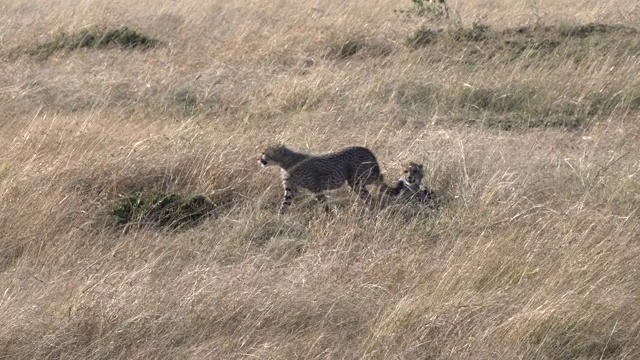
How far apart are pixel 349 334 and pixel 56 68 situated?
21.4 ft

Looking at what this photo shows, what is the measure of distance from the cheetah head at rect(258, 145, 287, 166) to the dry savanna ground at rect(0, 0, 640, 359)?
0.17 metres

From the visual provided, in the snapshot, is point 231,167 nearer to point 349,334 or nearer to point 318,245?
point 318,245

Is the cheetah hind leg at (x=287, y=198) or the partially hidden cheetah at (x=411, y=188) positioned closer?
the partially hidden cheetah at (x=411, y=188)

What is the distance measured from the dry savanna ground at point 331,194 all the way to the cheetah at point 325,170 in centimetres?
11

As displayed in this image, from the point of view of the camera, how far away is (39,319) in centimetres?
448

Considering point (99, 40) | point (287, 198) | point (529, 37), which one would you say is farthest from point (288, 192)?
point (99, 40)

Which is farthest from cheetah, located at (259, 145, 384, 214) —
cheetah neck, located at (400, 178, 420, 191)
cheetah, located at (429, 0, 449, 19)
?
cheetah, located at (429, 0, 449, 19)

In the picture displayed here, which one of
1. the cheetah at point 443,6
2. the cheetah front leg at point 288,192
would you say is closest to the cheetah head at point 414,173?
the cheetah front leg at point 288,192

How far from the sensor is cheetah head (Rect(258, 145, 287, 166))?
6637 mm

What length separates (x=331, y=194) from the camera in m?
6.64

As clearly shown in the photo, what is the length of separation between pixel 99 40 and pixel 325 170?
543 centimetres

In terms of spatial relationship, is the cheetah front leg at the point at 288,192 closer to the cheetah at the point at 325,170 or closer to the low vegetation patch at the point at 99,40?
the cheetah at the point at 325,170

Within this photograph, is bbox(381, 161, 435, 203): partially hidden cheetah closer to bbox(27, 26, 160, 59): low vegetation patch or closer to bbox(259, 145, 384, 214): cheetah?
bbox(259, 145, 384, 214): cheetah

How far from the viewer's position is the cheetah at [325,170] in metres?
6.52
